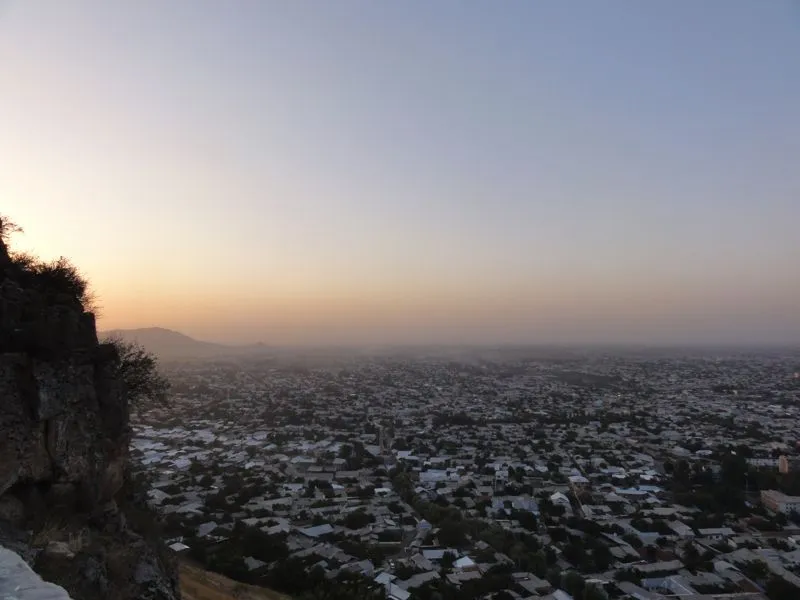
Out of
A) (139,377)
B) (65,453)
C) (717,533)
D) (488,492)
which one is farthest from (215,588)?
(717,533)

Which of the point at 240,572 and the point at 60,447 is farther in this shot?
the point at 240,572

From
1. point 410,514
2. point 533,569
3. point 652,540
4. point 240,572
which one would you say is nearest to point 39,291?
point 240,572

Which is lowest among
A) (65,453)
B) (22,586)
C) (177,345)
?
(177,345)

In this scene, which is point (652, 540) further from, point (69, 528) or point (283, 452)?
point (283, 452)

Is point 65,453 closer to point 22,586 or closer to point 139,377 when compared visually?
point 139,377

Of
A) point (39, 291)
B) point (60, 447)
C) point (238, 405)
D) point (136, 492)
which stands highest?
point (39, 291)

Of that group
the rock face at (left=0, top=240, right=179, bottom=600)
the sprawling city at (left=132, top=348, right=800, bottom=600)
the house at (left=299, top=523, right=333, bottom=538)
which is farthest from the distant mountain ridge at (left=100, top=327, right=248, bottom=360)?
the rock face at (left=0, top=240, right=179, bottom=600)

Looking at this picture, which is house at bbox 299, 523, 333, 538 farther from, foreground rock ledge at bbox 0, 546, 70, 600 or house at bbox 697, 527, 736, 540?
foreground rock ledge at bbox 0, 546, 70, 600
